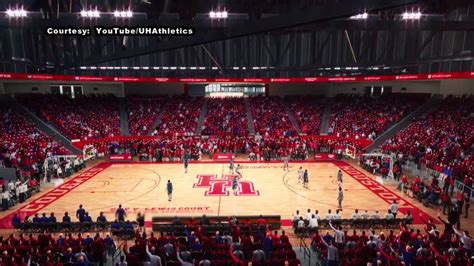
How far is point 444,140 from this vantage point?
31.4 metres

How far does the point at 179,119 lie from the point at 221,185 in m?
20.1

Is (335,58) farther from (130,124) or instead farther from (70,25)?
(70,25)

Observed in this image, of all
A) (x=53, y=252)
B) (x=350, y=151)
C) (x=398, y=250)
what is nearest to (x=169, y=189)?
(x=53, y=252)

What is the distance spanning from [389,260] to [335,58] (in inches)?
1258

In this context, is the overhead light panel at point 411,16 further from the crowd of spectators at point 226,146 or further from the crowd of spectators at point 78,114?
the crowd of spectators at point 78,114

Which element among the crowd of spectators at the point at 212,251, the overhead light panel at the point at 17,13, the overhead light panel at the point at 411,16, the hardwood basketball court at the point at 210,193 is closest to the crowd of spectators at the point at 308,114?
the hardwood basketball court at the point at 210,193

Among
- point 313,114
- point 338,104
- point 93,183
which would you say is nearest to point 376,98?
point 338,104

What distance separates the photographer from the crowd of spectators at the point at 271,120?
42.2 metres

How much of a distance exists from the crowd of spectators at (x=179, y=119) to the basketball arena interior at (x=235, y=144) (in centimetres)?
26

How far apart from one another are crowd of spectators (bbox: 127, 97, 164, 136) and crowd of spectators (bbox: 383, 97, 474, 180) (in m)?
27.2

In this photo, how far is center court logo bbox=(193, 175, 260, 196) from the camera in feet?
80.4

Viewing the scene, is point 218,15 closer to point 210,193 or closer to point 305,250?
point 305,250

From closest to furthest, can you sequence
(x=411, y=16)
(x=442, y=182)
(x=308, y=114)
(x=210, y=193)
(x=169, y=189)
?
1. (x=411, y=16)
2. (x=169, y=189)
3. (x=210, y=193)
4. (x=442, y=182)
5. (x=308, y=114)

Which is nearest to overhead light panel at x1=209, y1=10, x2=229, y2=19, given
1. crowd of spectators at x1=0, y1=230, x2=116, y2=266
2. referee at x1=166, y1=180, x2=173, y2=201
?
crowd of spectators at x1=0, y1=230, x2=116, y2=266
